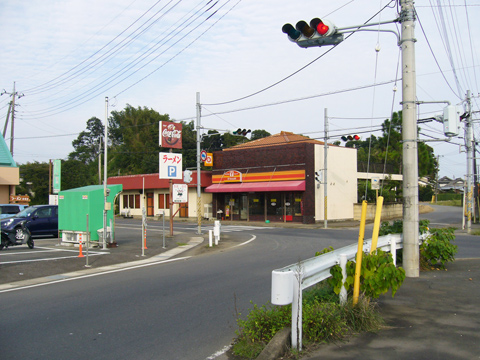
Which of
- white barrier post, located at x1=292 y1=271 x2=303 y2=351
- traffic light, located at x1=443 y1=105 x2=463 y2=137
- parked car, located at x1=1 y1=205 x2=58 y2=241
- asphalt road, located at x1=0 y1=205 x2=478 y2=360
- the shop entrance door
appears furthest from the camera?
the shop entrance door

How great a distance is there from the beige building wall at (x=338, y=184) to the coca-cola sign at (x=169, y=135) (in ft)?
48.2

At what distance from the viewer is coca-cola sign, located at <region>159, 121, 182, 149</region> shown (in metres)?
23.6

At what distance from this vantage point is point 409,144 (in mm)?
8805

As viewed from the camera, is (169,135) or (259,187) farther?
(259,187)

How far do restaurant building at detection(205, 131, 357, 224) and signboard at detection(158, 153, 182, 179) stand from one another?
13.4 meters

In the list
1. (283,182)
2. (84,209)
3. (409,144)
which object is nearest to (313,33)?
(409,144)

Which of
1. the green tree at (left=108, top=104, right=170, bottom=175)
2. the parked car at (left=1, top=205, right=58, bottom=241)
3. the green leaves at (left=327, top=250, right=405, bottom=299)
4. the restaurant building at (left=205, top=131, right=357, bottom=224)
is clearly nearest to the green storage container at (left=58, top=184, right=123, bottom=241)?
the parked car at (left=1, top=205, right=58, bottom=241)

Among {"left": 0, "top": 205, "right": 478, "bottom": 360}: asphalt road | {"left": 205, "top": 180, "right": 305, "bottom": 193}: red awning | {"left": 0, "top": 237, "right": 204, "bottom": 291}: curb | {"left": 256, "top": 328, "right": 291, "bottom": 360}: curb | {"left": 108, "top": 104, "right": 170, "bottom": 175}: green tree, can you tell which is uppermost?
{"left": 108, "top": 104, "right": 170, "bottom": 175}: green tree

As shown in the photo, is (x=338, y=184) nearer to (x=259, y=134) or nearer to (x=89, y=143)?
(x=259, y=134)

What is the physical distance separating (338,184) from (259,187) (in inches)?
269

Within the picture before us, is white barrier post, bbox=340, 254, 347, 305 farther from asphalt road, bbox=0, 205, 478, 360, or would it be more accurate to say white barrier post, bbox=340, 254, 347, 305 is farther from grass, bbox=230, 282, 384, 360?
asphalt road, bbox=0, 205, 478, 360

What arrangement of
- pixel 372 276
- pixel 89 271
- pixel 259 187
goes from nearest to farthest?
pixel 372 276, pixel 89 271, pixel 259 187

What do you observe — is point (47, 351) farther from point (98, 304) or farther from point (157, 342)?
point (98, 304)

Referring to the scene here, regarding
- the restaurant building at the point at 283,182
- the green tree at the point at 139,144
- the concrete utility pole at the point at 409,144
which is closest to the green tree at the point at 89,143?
the green tree at the point at 139,144
